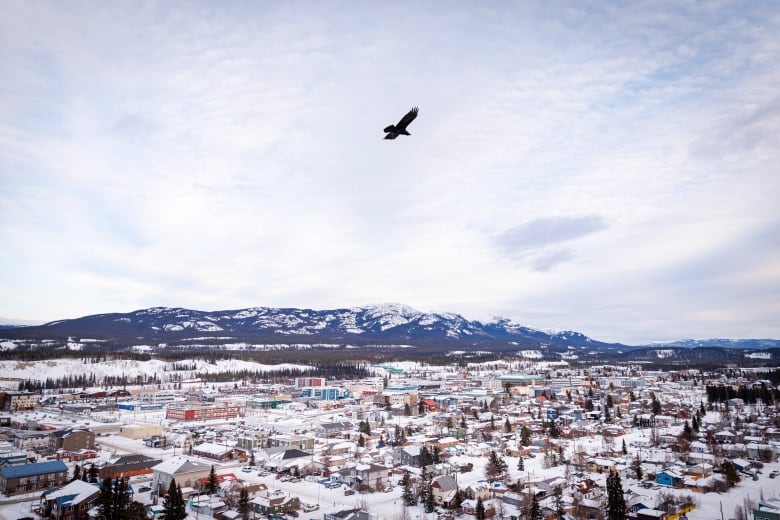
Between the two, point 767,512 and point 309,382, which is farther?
point 309,382

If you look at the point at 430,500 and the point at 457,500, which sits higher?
the point at 430,500

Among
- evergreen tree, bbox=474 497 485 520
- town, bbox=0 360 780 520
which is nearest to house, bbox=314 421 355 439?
town, bbox=0 360 780 520

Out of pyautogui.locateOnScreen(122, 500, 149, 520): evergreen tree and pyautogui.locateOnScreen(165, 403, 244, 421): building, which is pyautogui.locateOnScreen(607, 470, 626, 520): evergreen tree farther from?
pyautogui.locateOnScreen(165, 403, 244, 421): building

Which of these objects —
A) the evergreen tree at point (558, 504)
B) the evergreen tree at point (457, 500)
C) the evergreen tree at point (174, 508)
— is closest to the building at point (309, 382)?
the evergreen tree at point (457, 500)

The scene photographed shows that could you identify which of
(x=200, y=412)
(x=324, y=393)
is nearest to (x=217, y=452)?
(x=200, y=412)

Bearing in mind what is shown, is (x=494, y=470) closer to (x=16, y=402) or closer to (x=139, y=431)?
(x=139, y=431)

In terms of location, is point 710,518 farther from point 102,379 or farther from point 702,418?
point 102,379

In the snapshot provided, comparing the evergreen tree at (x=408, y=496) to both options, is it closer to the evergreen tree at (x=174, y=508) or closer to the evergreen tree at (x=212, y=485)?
the evergreen tree at (x=212, y=485)
